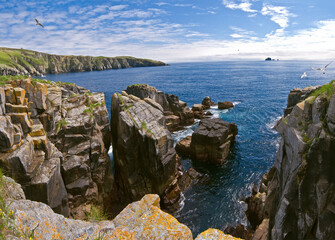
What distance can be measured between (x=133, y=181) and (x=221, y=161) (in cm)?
1711

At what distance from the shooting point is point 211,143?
3709cm

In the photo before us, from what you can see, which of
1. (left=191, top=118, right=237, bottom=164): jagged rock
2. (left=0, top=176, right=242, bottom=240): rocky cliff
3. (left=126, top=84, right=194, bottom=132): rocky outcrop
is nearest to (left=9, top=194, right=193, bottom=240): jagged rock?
(left=0, top=176, right=242, bottom=240): rocky cliff

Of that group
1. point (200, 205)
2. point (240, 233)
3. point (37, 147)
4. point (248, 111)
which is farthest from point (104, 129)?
point (248, 111)

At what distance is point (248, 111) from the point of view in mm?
65312

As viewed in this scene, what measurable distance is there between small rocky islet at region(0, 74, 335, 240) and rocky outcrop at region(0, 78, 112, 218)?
0.09 metres

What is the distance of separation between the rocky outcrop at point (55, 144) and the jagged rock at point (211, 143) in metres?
17.3

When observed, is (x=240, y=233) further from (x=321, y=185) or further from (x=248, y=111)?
(x=248, y=111)

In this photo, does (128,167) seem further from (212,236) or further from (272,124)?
(272,124)

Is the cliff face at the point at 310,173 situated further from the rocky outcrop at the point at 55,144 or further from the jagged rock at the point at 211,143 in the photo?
the jagged rock at the point at 211,143

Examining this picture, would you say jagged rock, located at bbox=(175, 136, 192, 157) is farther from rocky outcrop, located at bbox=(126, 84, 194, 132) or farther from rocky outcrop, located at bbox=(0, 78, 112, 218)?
rocky outcrop, located at bbox=(0, 78, 112, 218)

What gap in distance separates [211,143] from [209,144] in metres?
0.41

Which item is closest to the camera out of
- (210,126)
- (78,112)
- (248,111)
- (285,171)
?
(285,171)

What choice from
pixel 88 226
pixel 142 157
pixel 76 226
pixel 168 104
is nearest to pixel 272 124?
pixel 168 104

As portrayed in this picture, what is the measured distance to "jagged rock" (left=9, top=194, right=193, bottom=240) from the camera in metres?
6.59
